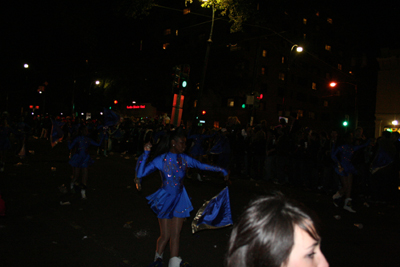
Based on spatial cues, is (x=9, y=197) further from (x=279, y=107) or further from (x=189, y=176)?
(x=279, y=107)

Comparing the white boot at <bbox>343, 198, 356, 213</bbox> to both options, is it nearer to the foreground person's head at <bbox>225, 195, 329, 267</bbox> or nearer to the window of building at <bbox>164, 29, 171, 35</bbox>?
the foreground person's head at <bbox>225, 195, 329, 267</bbox>

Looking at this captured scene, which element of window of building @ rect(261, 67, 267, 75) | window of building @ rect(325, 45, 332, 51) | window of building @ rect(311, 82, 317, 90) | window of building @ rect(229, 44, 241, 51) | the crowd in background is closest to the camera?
the crowd in background

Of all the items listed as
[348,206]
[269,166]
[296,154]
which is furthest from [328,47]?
[348,206]

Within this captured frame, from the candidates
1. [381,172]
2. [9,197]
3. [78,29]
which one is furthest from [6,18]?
[381,172]

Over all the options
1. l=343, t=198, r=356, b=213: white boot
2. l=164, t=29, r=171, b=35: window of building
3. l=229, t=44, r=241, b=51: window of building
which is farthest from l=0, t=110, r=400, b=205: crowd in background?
l=164, t=29, r=171, b=35: window of building

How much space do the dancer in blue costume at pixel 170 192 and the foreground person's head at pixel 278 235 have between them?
2554mm

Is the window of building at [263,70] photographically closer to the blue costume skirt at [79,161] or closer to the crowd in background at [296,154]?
the crowd in background at [296,154]

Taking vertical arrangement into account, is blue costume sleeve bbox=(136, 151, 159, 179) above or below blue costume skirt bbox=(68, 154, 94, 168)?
above

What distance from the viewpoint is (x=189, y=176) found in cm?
1138

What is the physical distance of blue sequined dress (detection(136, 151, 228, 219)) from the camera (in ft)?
12.4

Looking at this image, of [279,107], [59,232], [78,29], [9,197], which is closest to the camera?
[59,232]

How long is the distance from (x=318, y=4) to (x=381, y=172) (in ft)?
168

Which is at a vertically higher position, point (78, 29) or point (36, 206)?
point (78, 29)

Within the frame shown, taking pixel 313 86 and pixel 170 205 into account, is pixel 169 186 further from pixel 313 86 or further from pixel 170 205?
pixel 313 86
